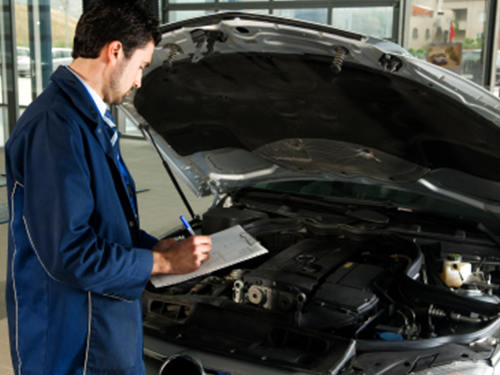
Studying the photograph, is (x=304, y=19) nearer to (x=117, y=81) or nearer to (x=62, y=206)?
(x=117, y=81)

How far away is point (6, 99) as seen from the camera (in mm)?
10367

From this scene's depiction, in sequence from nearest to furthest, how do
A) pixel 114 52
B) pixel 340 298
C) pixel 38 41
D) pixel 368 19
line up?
1. pixel 114 52
2. pixel 340 298
3. pixel 368 19
4. pixel 38 41

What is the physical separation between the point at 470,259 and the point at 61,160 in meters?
1.87

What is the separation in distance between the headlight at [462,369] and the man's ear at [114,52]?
4.22 ft

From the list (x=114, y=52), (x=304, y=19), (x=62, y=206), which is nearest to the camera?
(x=62, y=206)

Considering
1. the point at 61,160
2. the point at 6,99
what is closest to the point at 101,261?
the point at 61,160

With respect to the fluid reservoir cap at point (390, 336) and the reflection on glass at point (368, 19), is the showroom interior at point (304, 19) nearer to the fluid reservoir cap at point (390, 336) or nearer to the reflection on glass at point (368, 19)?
the reflection on glass at point (368, 19)

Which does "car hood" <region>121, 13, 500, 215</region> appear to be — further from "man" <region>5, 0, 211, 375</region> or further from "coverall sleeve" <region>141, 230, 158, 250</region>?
"coverall sleeve" <region>141, 230, 158, 250</region>

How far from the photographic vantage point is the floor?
377 centimetres

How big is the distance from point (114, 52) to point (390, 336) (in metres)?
1.32

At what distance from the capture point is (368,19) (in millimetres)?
10109

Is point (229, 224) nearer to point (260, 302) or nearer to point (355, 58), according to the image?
point (260, 302)

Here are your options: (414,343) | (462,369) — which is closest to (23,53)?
(414,343)

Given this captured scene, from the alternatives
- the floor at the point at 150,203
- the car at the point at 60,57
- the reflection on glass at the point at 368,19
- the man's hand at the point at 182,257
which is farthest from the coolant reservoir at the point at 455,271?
the car at the point at 60,57
